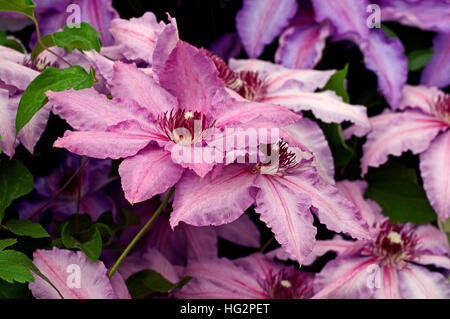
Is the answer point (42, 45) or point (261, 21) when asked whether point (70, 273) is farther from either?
point (261, 21)

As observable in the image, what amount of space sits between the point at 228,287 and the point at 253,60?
13.7 inches

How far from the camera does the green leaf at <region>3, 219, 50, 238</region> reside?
0.68 m

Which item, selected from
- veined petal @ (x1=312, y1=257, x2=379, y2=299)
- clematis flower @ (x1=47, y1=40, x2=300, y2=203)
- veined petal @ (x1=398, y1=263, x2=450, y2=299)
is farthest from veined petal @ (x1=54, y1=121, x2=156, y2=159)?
veined petal @ (x1=398, y1=263, x2=450, y2=299)

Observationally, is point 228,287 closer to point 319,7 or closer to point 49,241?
point 49,241

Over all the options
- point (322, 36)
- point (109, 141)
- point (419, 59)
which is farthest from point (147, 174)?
point (419, 59)

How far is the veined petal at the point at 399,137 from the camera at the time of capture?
89 centimetres

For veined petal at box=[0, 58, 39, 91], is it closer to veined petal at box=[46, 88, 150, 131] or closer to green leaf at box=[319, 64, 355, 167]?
veined petal at box=[46, 88, 150, 131]

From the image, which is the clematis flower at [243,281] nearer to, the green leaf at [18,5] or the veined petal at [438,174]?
the veined petal at [438,174]

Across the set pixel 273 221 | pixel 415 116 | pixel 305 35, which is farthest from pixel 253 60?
pixel 273 221

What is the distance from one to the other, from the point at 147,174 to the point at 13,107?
211mm

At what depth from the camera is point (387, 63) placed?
3.10 ft

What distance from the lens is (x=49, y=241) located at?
2.64 ft

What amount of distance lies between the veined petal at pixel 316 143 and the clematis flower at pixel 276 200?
8 cm

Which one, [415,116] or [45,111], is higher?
[45,111]
